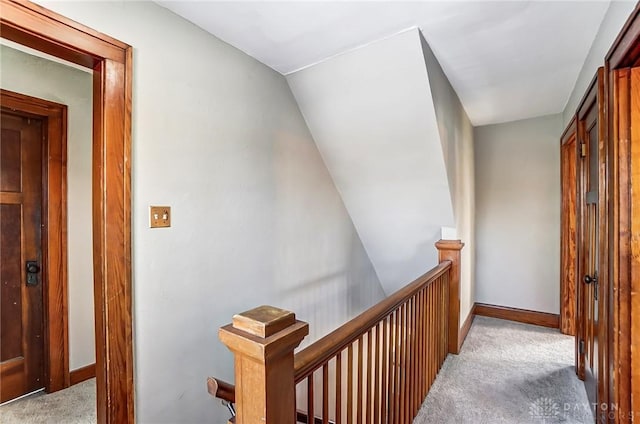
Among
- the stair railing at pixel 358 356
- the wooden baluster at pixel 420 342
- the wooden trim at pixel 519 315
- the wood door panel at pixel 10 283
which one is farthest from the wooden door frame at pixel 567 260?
the wood door panel at pixel 10 283

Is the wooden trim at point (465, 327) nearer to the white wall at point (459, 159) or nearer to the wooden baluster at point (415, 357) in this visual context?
the white wall at point (459, 159)

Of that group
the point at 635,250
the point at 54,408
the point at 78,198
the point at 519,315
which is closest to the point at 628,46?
the point at 635,250

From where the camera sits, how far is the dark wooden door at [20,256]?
2098mm

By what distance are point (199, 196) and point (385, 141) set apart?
4.82 ft

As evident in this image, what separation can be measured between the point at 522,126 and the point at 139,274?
156 inches

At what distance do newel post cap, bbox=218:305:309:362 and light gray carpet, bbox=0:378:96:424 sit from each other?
77.8 inches

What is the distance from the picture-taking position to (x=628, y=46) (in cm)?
125

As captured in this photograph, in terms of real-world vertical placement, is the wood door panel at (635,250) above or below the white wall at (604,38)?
below

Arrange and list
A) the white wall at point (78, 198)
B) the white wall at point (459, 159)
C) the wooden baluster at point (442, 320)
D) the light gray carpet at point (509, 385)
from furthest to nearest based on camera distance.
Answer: the wooden baluster at point (442, 320) → the white wall at point (78, 198) → the white wall at point (459, 159) → the light gray carpet at point (509, 385)

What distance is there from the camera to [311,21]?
5.52 feet

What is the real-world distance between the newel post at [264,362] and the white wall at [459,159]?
1786 millimetres

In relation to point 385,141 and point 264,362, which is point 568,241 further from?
point 264,362

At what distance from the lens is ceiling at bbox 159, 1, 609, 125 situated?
5.18 feet

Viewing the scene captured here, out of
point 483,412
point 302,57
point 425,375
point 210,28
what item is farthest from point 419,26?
point 483,412
